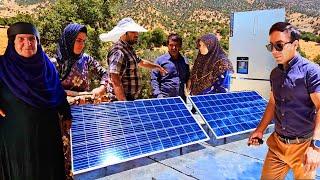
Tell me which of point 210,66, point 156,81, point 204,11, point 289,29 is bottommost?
point 156,81

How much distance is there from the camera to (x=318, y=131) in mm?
2670

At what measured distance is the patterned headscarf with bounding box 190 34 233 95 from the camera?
20.4 feet

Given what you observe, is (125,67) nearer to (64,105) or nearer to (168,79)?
(64,105)

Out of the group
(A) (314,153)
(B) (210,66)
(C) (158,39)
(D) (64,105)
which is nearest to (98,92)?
(D) (64,105)

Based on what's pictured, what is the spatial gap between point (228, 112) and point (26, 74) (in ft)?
11.5

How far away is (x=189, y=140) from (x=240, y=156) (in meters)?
0.72

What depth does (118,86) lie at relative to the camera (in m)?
4.74

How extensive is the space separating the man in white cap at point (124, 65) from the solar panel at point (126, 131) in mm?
195

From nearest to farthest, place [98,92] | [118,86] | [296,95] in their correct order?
[296,95], [98,92], [118,86]

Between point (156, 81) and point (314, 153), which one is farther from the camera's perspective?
point (156, 81)

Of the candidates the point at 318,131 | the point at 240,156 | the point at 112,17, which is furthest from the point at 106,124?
the point at 112,17

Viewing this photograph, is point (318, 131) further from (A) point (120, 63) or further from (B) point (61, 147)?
(A) point (120, 63)

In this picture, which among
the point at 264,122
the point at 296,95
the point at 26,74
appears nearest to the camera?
the point at 296,95

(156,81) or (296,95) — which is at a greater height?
(296,95)
